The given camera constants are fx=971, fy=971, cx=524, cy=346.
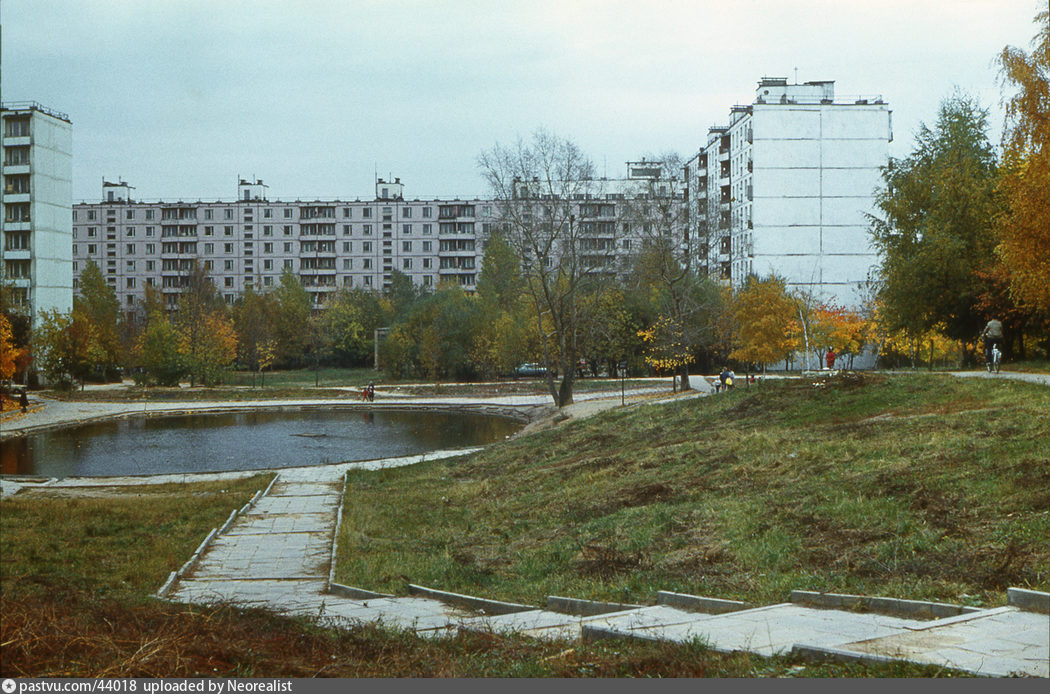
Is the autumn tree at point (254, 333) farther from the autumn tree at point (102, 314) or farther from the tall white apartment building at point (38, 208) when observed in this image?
the tall white apartment building at point (38, 208)

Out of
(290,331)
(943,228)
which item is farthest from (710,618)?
(290,331)

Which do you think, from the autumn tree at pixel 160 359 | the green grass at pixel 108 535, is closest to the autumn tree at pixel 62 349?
the autumn tree at pixel 160 359

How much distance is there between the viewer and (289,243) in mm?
106000

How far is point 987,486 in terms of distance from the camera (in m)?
11.6

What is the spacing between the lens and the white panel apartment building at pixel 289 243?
344ft

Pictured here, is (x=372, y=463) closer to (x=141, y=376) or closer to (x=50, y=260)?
(x=141, y=376)

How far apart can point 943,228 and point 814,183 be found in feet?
120

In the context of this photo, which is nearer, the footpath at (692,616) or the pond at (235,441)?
the footpath at (692,616)

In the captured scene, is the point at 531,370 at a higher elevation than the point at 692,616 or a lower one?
higher

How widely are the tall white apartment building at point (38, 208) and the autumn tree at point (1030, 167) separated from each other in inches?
2228

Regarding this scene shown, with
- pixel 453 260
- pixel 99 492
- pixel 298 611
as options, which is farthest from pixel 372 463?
pixel 453 260

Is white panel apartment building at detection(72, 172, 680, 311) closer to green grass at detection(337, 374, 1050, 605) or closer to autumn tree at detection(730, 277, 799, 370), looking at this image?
autumn tree at detection(730, 277, 799, 370)

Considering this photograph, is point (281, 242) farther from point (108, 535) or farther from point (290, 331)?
point (108, 535)

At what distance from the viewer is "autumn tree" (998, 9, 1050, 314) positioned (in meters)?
19.0
